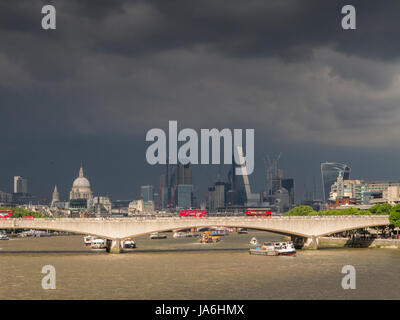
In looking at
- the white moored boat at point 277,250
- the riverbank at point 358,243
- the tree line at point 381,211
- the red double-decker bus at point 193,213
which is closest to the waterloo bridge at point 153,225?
Result: the white moored boat at point 277,250

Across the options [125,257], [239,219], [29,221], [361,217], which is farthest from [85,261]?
[361,217]

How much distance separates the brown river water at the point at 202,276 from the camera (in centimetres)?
5641

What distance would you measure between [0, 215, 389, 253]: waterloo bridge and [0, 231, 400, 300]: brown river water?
647 cm

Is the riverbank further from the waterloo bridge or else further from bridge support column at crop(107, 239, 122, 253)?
bridge support column at crop(107, 239, 122, 253)

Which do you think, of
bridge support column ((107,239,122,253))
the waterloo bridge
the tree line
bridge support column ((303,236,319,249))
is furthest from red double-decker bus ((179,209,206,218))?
the tree line

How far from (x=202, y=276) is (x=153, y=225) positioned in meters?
36.4

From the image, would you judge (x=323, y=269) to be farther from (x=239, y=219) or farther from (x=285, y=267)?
(x=239, y=219)

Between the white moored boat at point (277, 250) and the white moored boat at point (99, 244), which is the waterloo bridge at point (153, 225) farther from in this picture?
the white moored boat at point (99, 244)

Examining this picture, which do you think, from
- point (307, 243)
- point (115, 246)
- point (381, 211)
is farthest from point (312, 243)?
point (115, 246)

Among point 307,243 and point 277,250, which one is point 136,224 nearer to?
point 277,250

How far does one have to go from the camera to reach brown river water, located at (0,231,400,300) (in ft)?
185

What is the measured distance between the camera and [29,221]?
103 meters

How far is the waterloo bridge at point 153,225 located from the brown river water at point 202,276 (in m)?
6.47

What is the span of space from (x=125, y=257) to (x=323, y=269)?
35497mm
